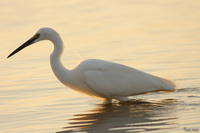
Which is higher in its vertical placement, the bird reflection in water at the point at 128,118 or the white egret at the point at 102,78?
the white egret at the point at 102,78

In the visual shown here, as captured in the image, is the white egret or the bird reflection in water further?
the white egret

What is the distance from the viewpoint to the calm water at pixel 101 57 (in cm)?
877

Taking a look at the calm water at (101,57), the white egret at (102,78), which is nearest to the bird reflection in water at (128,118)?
the calm water at (101,57)

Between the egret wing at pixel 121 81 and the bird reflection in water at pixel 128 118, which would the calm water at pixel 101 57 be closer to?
the bird reflection in water at pixel 128 118

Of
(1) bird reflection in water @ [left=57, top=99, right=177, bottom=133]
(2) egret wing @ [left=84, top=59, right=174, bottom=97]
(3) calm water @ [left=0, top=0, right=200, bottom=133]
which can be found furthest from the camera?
(2) egret wing @ [left=84, top=59, right=174, bottom=97]

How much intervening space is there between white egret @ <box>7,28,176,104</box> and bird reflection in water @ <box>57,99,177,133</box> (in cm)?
27

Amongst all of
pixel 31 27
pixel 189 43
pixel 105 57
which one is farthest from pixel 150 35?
pixel 31 27

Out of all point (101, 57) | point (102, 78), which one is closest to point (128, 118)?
point (102, 78)

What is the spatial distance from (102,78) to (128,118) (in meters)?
1.24

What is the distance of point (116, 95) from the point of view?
992 cm

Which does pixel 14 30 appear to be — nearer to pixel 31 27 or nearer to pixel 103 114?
pixel 31 27

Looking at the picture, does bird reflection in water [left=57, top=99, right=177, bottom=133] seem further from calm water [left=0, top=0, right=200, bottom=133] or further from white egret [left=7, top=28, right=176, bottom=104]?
white egret [left=7, top=28, right=176, bottom=104]

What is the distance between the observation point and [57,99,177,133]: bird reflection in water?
8227 millimetres

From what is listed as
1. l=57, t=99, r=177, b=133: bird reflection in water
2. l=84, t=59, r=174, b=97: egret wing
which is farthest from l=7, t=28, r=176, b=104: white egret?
l=57, t=99, r=177, b=133: bird reflection in water
